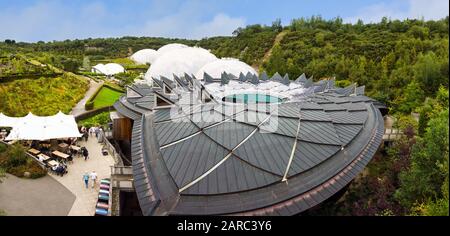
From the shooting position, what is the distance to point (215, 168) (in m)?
14.8

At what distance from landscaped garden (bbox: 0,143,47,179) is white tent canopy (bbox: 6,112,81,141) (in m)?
1.86

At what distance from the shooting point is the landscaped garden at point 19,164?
913 inches

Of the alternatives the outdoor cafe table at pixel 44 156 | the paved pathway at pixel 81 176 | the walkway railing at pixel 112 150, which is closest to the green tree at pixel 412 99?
the walkway railing at pixel 112 150

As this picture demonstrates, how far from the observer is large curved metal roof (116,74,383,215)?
13.5 m

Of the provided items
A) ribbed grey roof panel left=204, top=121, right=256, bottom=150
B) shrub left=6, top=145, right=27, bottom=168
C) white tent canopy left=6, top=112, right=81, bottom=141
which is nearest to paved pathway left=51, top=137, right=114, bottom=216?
white tent canopy left=6, top=112, right=81, bottom=141

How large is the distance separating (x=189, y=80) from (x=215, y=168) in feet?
62.0

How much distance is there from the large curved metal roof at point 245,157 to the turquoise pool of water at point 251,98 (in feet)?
5.77

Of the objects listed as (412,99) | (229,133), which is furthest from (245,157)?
(412,99)

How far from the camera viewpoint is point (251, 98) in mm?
24516

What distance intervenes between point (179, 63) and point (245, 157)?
5223 cm

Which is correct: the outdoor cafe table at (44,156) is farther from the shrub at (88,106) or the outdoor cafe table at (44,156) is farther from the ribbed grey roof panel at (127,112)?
A: the shrub at (88,106)

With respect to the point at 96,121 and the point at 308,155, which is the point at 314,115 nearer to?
the point at 308,155
